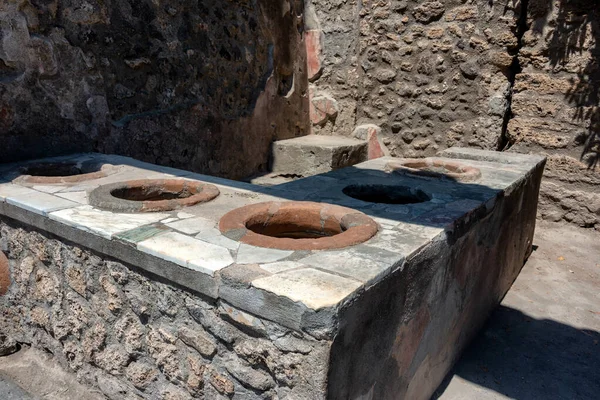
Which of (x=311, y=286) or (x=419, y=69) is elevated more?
(x=419, y=69)

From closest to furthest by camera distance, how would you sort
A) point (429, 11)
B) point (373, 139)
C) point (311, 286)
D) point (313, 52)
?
point (311, 286) → point (429, 11) → point (373, 139) → point (313, 52)

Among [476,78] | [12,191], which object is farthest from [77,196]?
[476,78]

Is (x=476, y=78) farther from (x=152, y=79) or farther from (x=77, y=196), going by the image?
(x=77, y=196)

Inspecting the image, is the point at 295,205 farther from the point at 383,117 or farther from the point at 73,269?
the point at 383,117

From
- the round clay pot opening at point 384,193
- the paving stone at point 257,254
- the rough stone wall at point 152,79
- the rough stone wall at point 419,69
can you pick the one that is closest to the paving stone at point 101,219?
the paving stone at point 257,254

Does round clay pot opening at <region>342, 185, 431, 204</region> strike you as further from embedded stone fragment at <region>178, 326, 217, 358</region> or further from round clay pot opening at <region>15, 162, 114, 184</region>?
round clay pot opening at <region>15, 162, 114, 184</region>

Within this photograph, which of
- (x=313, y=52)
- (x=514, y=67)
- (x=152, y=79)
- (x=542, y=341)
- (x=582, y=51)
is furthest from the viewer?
(x=313, y=52)

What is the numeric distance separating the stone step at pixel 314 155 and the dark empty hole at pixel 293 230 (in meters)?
2.55

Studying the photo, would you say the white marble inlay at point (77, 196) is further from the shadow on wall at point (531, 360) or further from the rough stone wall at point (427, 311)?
the shadow on wall at point (531, 360)

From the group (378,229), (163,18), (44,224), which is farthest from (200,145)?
(378,229)

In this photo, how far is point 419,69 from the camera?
4.75m

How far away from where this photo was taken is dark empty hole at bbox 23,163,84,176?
2.93m

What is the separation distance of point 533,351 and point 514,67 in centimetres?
272

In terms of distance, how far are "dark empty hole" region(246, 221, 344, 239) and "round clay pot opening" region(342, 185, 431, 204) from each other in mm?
517
